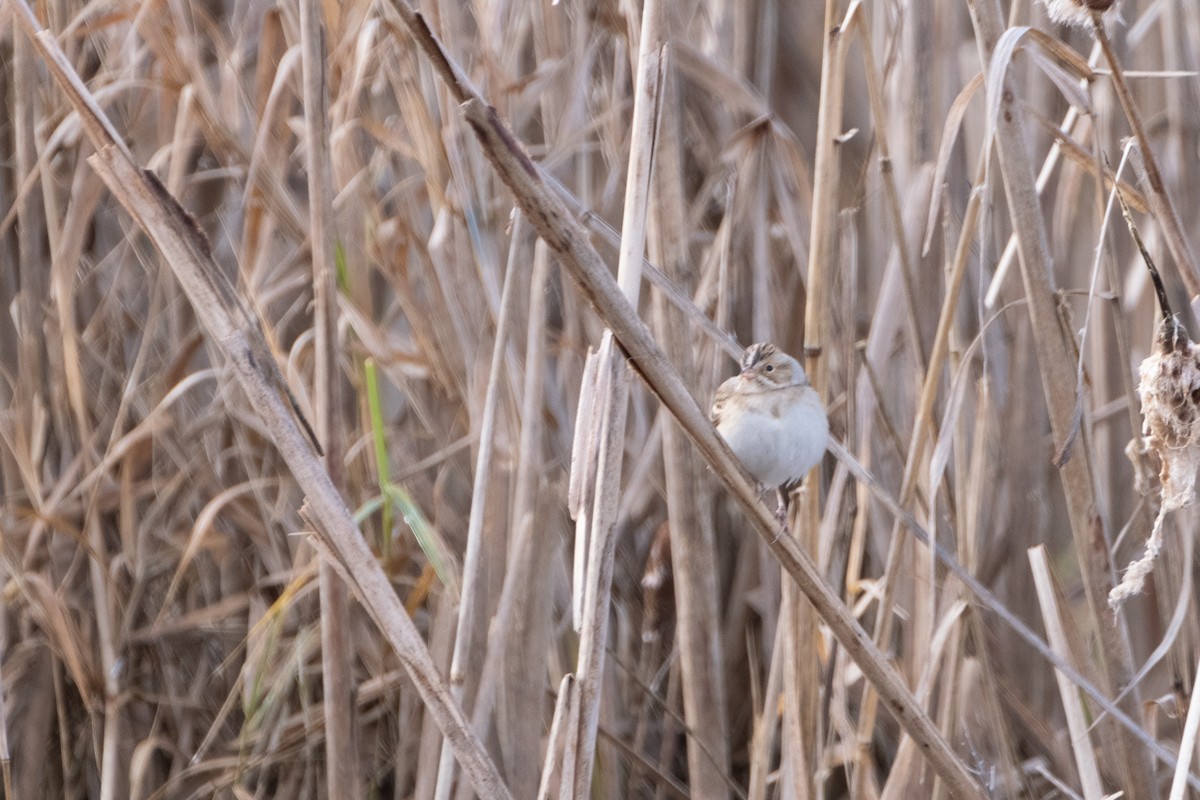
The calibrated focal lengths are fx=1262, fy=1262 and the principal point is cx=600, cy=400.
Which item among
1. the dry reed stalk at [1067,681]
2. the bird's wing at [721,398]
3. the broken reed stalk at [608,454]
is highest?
the broken reed stalk at [608,454]

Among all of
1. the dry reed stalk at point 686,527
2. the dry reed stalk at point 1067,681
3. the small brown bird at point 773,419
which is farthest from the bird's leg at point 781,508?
the dry reed stalk at point 1067,681

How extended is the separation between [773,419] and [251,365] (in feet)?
3.18

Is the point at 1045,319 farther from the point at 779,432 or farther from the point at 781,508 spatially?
the point at 781,508

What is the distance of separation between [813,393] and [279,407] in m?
0.85

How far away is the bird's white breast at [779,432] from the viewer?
1742 mm

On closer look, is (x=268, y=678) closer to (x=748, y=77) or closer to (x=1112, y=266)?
(x=748, y=77)

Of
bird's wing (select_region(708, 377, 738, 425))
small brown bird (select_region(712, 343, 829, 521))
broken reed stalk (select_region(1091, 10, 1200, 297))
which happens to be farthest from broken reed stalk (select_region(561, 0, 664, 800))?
bird's wing (select_region(708, 377, 738, 425))

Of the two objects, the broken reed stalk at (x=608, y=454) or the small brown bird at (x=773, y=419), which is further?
the small brown bird at (x=773, y=419)

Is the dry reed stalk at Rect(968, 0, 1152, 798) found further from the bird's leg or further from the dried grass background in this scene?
the bird's leg

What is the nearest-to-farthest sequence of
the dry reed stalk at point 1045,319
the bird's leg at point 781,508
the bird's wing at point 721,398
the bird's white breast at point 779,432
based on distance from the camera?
the dry reed stalk at point 1045,319 < the bird's white breast at point 779,432 < the bird's leg at point 781,508 < the bird's wing at point 721,398

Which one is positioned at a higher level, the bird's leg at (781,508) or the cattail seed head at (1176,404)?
the cattail seed head at (1176,404)

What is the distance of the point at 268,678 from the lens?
211cm

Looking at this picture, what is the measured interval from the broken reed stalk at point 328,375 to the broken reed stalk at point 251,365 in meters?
0.19

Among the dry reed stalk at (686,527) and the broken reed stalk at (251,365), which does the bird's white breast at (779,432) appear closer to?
the dry reed stalk at (686,527)
